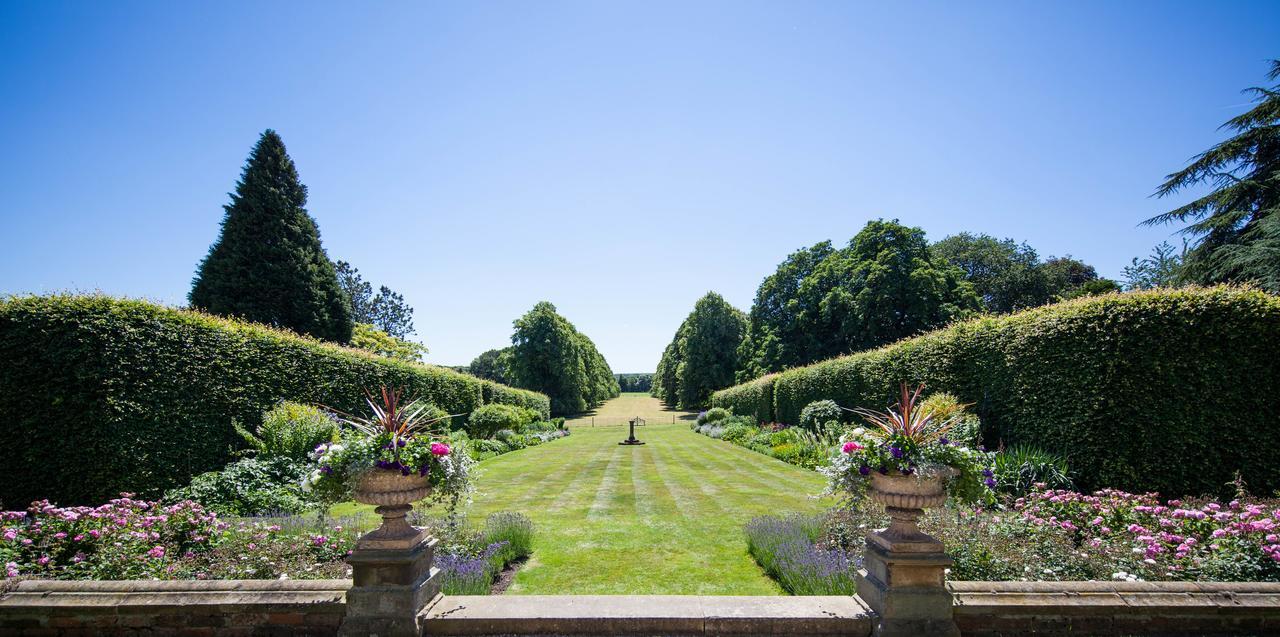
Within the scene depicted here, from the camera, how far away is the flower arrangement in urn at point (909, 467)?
12.3ft

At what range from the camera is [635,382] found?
444 ft

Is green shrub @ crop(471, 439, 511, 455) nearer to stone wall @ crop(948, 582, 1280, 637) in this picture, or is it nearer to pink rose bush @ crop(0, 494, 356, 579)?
pink rose bush @ crop(0, 494, 356, 579)

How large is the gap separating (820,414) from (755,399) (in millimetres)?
11436

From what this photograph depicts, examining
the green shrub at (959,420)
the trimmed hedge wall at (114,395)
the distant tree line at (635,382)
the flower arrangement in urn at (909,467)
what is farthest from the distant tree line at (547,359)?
the distant tree line at (635,382)

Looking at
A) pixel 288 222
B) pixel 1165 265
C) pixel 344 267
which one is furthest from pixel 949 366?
pixel 344 267

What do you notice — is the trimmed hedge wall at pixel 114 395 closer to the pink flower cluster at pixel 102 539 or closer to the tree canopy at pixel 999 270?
the pink flower cluster at pixel 102 539

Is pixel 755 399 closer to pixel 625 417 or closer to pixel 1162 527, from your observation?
pixel 625 417

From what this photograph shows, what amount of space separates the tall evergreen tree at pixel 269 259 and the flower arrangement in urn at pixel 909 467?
2755 centimetres

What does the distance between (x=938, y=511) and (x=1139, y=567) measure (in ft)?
6.55

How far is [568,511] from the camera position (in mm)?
9594

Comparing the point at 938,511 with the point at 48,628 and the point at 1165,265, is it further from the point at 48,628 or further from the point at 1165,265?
the point at 1165,265

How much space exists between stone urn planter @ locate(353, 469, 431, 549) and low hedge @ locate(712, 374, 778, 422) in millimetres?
24272

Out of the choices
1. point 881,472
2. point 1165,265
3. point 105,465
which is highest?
point 1165,265

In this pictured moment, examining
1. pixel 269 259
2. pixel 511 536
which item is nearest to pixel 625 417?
pixel 269 259
